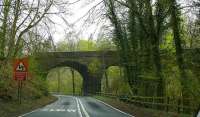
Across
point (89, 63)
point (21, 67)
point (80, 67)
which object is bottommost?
point (21, 67)

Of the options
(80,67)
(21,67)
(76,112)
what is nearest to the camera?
(76,112)

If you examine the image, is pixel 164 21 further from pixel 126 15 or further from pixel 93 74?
pixel 93 74

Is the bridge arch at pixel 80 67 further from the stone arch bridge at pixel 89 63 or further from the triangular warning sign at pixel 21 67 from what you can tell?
the triangular warning sign at pixel 21 67

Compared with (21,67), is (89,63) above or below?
above

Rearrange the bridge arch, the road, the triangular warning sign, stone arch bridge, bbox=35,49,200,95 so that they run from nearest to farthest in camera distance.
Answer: the road
the triangular warning sign
stone arch bridge, bbox=35,49,200,95
the bridge arch

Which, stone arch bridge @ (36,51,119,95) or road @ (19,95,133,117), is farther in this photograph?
stone arch bridge @ (36,51,119,95)

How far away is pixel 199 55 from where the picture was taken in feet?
69.7

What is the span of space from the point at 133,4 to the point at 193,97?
8.81m

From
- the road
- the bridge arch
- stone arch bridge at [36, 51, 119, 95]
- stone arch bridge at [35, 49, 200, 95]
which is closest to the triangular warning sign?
the road

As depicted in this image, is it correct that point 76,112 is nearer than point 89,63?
Yes

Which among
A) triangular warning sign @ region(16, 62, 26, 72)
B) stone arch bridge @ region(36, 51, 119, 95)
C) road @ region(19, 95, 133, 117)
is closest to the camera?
road @ region(19, 95, 133, 117)

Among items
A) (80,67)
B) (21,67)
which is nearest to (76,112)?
(21,67)

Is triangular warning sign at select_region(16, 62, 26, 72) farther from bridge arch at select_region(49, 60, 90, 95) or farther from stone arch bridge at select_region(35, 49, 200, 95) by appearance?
bridge arch at select_region(49, 60, 90, 95)

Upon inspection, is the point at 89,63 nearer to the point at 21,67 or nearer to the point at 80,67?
the point at 80,67
